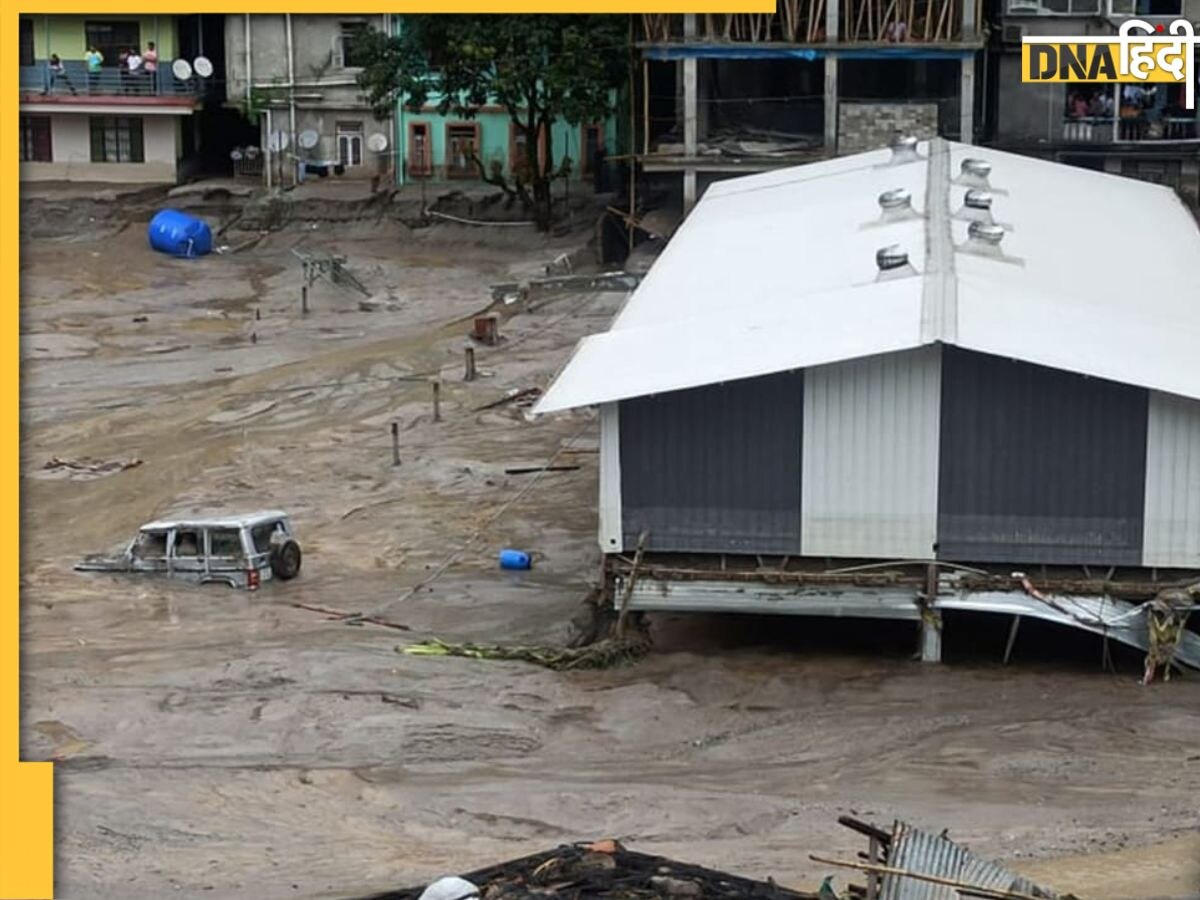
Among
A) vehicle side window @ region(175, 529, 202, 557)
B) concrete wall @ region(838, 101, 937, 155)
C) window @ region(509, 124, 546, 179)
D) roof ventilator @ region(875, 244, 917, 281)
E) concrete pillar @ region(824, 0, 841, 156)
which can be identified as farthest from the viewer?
window @ region(509, 124, 546, 179)

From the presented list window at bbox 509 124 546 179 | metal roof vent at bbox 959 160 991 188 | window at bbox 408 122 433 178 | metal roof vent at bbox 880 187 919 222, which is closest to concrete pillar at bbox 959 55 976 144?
window at bbox 509 124 546 179

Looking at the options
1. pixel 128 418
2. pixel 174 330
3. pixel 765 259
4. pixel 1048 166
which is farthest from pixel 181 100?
pixel 765 259

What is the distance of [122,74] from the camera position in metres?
52.8

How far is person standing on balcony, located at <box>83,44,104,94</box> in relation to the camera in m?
52.2

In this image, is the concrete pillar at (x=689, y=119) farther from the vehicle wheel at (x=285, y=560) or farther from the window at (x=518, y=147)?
the vehicle wheel at (x=285, y=560)

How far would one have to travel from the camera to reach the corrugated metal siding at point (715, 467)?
840 inches

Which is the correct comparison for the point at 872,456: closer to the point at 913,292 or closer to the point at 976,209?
the point at 913,292

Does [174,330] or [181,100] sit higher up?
[181,100]

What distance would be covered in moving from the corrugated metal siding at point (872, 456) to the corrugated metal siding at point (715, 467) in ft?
0.73

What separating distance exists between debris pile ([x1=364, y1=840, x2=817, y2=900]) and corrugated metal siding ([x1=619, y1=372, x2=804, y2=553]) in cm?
1098

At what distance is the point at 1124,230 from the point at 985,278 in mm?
7352

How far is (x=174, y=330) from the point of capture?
41844mm

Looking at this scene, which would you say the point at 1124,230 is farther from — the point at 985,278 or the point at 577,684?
the point at 577,684

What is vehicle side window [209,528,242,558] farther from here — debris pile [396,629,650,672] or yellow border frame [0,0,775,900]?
yellow border frame [0,0,775,900]
